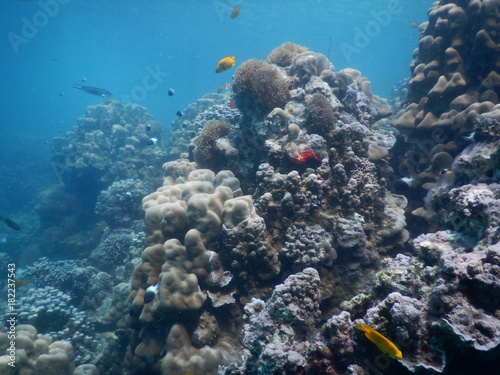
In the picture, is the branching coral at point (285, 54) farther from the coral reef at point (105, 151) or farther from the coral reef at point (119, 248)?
the coral reef at point (105, 151)

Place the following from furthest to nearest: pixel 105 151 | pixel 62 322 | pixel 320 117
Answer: pixel 105 151, pixel 62 322, pixel 320 117

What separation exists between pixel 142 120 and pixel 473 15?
2013 centimetres

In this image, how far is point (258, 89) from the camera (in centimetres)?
600

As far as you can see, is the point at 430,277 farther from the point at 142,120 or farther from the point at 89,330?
the point at 142,120

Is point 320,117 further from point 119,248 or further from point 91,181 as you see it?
point 91,181

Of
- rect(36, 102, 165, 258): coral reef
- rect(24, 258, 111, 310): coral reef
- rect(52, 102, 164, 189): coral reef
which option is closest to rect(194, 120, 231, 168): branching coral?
rect(24, 258, 111, 310): coral reef

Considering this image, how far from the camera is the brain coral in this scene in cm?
606

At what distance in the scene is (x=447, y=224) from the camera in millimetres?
4207

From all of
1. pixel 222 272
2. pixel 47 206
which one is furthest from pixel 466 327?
pixel 47 206

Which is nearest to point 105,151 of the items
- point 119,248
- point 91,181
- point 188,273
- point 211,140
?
point 91,181

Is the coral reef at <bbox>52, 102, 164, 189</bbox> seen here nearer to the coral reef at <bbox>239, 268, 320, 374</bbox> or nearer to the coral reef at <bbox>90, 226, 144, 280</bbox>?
the coral reef at <bbox>90, 226, 144, 280</bbox>

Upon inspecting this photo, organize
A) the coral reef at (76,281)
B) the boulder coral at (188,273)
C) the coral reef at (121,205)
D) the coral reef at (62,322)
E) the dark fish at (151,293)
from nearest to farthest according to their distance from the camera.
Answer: the boulder coral at (188,273)
the dark fish at (151,293)
the coral reef at (62,322)
the coral reef at (76,281)
the coral reef at (121,205)

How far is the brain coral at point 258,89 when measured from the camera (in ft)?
19.9

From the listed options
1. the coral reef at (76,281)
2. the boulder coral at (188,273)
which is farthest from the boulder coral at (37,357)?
the coral reef at (76,281)
